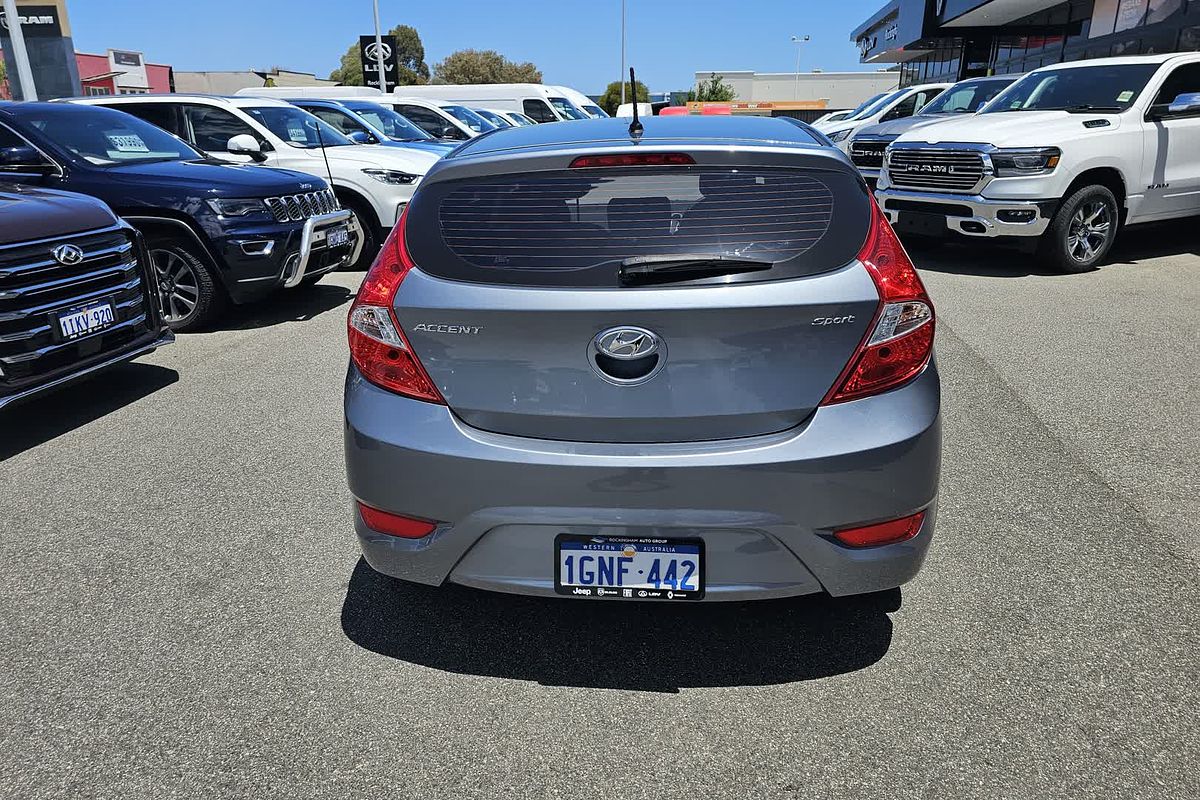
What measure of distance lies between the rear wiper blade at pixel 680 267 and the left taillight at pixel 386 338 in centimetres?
64

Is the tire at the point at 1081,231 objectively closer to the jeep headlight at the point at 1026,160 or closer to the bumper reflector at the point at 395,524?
the jeep headlight at the point at 1026,160

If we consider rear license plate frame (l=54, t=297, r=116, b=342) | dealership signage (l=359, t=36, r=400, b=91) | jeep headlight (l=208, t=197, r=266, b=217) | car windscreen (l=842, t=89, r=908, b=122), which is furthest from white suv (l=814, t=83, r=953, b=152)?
dealership signage (l=359, t=36, r=400, b=91)

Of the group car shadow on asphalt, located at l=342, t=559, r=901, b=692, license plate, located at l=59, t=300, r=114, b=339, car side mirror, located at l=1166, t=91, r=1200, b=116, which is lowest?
car shadow on asphalt, located at l=342, t=559, r=901, b=692

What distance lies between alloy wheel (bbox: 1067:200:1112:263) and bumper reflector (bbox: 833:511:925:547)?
25.1 feet

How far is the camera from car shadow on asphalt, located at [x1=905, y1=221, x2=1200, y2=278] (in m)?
9.35

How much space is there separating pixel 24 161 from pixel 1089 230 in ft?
31.8

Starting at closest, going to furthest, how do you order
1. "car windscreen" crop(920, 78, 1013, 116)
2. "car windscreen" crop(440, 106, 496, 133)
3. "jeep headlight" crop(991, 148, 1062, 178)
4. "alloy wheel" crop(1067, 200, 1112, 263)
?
"jeep headlight" crop(991, 148, 1062, 178)
"alloy wheel" crop(1067, 200, 1112, 263)
"car windscreen" crop(920, 78, 1013, 116)
"car windscreen" crop(440, 106, 496, 133)

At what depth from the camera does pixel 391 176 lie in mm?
9359

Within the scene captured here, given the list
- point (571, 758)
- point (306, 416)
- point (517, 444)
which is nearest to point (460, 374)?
point (517, 444)

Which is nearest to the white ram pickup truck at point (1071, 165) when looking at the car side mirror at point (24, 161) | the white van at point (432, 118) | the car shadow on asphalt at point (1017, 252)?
the car shadow on asphalt at point (1017, 252)

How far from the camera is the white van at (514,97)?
22.4 meters

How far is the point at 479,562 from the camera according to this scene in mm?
2469

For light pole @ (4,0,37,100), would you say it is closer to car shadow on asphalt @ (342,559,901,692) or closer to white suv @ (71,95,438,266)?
white suv @ (71,95,438,266)

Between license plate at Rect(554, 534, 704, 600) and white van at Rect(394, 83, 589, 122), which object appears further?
white van at Rect(394, 83, 589, 122)
